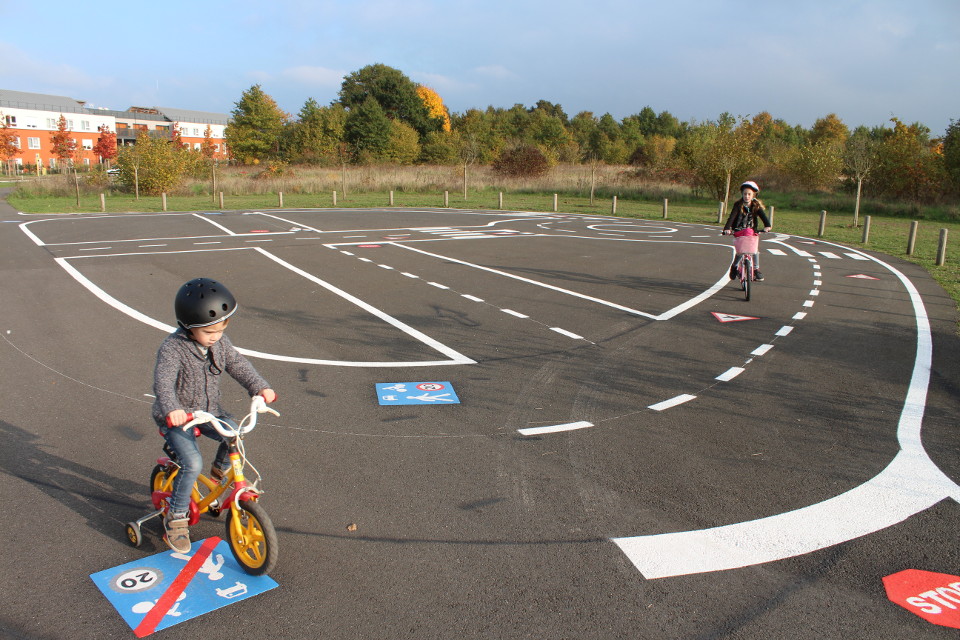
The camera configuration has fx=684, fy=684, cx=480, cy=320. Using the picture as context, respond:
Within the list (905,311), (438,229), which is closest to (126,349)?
(905,311)

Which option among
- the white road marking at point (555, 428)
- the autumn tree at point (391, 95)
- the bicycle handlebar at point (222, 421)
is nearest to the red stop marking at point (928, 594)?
the white road marking at point (555, 428)

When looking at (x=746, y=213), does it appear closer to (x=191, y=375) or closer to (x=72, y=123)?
(x=191, y=375)

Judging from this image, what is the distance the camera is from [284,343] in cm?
857

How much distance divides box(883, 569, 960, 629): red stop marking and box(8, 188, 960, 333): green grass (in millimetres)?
16379

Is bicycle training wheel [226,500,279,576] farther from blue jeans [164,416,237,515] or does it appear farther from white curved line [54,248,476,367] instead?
white curved line [54,248,476,367]

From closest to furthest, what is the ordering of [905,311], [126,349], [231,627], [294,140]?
[231,627] < [126,349] < [905,311] < [294,140]

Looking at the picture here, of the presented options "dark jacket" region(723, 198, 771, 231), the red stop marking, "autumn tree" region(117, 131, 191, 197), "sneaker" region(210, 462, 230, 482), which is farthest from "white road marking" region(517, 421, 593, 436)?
"autumn tree" region(117, 131, 191, 197)

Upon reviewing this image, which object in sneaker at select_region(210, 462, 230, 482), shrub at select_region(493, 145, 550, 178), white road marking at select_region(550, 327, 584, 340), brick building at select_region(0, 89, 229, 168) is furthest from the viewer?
brick building at select_region(0, 89, 229, 168)

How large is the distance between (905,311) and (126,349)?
38.0 feet

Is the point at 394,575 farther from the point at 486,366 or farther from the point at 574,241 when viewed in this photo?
the point at 574,241

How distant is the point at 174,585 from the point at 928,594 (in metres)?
4.05

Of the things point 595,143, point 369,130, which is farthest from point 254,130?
point 595,143

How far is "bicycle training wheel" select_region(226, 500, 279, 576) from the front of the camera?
11.8 ft

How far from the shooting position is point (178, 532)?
3920mm
